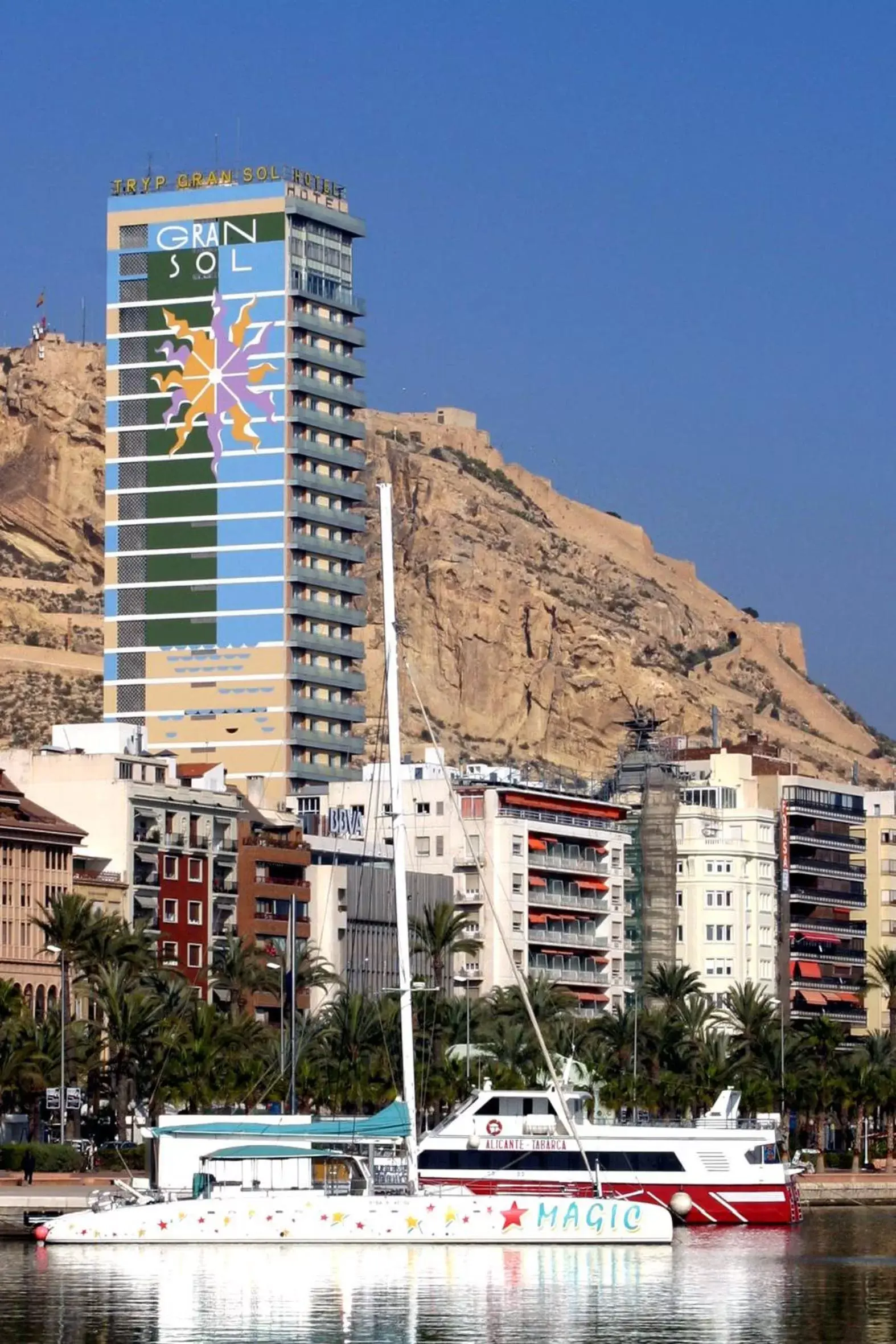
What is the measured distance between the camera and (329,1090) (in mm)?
166250

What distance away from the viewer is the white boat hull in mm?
110625

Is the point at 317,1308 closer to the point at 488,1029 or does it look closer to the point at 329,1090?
the point at 329,1090

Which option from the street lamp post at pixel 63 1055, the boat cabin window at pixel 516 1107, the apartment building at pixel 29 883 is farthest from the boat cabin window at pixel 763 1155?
the apartment building at pixel 29 883

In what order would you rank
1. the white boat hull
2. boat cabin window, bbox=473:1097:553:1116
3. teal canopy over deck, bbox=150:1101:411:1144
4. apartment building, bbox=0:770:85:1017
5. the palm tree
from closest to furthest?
the white boat hull, teal canopy over deck, bbox=150:1101:411:1144, boat cabin window, bbox=473:1097:553:1116, apartment building, bbox=0:770:85:1017, the palm tree

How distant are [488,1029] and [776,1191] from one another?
4855 cm

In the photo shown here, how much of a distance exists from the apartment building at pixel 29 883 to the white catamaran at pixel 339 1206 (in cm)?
6472

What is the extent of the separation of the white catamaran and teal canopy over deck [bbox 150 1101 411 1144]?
1.8 inches

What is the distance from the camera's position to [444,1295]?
9606 centimetres

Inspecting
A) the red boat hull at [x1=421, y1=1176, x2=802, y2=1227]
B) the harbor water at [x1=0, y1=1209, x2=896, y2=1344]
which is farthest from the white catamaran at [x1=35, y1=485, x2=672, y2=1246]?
the red boat hull at [x1=421, y1=1176, x2=802, y2=1227]

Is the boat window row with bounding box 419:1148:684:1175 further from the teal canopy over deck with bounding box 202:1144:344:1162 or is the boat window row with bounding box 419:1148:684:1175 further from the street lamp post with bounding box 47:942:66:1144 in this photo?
the street lamp post with bounding box 47:942:66:1144

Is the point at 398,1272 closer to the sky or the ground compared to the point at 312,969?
closer to the ground

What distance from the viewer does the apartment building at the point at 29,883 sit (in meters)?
181

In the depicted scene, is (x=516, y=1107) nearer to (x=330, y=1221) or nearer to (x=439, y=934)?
(x=330, y=1221)

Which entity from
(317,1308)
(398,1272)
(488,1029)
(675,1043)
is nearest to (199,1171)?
(398,1272)
